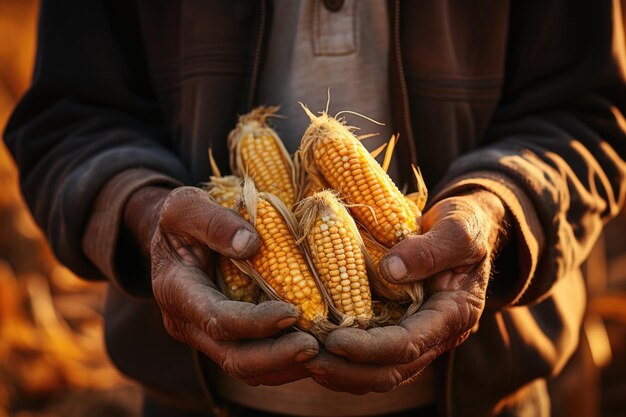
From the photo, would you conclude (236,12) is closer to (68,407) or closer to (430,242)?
(430,242)

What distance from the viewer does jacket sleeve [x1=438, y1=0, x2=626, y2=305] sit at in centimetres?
149

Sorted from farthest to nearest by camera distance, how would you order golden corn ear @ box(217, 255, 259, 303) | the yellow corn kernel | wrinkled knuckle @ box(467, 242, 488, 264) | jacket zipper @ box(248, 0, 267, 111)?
jacket zipper @ box(248, 0, 267, 111), the yellow corn kernel, golden corn ear @ box(217, 255, 259, 303), wrinkled knuckle @ box(467, 242, 488, 264)

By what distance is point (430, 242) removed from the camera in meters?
1.22

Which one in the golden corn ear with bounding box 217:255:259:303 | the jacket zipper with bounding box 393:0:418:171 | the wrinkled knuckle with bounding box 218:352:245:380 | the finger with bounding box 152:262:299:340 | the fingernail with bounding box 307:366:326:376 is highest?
the jacket zipper with bounding box 393:0:418:171

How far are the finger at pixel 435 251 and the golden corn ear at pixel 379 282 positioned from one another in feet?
0.25

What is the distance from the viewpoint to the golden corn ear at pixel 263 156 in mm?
1474

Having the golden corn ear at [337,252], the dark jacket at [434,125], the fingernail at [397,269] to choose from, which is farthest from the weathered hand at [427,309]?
the dark jacket at [434,125]

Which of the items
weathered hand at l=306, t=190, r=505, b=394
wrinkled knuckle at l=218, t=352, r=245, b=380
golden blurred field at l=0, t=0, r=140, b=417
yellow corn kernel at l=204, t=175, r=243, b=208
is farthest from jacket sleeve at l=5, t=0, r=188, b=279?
golden blurred field at l=0, t=0, r=140, b=417

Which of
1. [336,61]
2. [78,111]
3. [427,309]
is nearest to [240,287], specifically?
[427,309]

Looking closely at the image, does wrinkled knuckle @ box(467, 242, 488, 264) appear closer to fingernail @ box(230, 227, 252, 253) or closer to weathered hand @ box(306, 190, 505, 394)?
weathered hand @ box(306, 190, 505, 394)

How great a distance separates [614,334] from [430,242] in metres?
3.36

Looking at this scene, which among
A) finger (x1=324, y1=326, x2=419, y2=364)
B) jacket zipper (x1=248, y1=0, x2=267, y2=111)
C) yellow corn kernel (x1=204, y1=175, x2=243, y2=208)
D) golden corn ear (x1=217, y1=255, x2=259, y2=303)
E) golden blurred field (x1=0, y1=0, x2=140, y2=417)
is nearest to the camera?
finger (x1=324, y1=326, x2=419, y2=364)

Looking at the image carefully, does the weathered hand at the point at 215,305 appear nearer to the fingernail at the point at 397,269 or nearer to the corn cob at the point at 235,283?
the corn cob at the point at 235,283

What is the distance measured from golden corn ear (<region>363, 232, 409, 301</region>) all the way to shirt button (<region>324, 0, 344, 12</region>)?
0.53 meters
